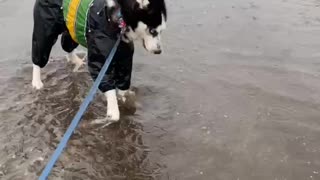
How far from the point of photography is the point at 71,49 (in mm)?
5453

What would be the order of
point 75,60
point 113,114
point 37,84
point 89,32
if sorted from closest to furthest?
point 89,32, point 113,114, point 37,84, point 75,60

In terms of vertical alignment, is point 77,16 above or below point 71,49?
above

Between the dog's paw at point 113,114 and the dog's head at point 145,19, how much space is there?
0.71 metres

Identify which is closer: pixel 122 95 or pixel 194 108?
pixel 194 108

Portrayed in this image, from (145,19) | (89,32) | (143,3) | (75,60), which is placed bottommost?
(75,60)

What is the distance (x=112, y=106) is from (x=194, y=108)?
0.80 meters

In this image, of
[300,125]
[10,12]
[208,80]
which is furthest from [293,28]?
[10,12]


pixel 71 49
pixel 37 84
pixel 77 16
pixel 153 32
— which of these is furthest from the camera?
pixel 71 49

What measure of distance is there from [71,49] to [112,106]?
134 centimetres

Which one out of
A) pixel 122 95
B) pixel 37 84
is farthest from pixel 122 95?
pixel 37 84

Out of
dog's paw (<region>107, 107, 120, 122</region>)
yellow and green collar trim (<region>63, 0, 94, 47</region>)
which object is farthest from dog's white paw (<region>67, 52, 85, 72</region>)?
dog's paw (<region>107, 107, 120, 122</region>)

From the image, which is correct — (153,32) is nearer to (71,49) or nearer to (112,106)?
(112,106)

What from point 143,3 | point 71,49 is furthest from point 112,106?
point 71,49

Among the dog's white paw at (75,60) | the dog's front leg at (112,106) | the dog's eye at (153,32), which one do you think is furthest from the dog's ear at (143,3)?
the dog's white paw at (75,60)
